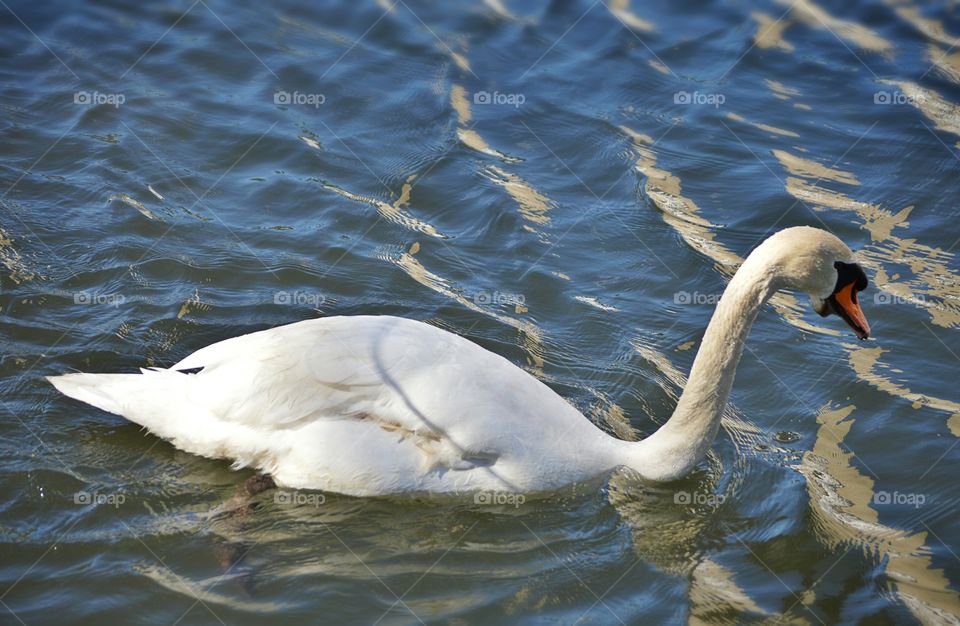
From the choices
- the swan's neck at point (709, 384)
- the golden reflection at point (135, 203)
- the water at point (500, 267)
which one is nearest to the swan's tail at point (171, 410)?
the water at point (500, 267)

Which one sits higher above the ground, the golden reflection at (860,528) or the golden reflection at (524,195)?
the golden reflection at (524,195)

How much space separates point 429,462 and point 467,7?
29.5 feet

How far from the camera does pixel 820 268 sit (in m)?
6.02

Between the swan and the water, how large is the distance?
0.84 ft

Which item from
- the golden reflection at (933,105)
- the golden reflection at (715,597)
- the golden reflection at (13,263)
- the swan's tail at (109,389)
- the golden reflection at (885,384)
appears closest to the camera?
the golden reflection at (715,597)

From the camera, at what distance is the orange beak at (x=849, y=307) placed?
6148 millimetres

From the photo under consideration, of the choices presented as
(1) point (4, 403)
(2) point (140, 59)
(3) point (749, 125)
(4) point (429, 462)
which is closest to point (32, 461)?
(1) point (4, 403)

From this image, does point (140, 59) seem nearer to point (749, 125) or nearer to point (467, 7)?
point (467, 7)

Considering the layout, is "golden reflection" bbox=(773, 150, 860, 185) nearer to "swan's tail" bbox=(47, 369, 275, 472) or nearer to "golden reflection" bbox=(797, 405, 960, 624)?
"golden reflection" bbox=(797, 405, 960, 624)

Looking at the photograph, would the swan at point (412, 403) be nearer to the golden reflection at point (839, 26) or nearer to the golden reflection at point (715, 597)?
the golden reflection at point (715, 597)

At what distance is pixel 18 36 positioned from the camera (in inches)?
478

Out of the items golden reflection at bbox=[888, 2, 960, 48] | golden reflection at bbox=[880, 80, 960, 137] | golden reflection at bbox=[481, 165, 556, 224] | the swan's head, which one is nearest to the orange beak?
the swan's head

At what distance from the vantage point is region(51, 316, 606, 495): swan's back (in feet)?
20.2

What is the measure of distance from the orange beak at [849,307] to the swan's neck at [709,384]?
353 mm
